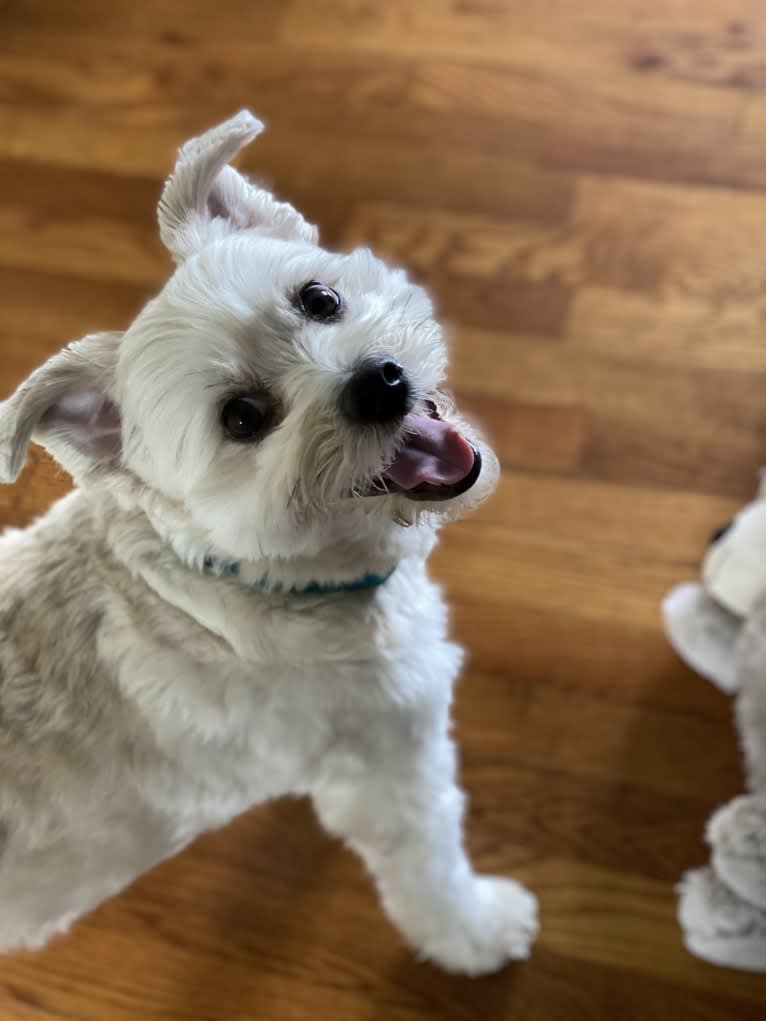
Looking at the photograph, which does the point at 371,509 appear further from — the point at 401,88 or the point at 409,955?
the point at 401,88

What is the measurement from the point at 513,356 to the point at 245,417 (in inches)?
Answer: 42.1

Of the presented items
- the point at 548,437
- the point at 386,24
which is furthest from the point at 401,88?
the point at 548,437

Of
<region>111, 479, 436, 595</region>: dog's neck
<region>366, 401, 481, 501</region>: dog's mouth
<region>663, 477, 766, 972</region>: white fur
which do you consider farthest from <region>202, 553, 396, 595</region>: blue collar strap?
<region>663, 477, 766, 972</region>: white fur

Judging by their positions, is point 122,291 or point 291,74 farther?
point 291,74

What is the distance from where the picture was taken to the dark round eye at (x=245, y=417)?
1.03m

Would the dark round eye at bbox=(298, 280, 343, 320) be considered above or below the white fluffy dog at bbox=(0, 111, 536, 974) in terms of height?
above

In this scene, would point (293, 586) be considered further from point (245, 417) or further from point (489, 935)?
point (489, 935)

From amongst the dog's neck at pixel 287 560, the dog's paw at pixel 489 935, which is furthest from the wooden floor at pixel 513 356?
the dog's neck at pixel 287 560

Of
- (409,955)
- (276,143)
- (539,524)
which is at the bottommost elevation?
(409,955)

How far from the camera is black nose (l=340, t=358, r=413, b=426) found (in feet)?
3.29

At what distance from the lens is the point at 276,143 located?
→ 2309mm

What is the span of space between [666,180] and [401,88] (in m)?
0.66

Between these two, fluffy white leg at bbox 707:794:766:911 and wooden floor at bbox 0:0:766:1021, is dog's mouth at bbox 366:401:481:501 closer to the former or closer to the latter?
wooden floor at bbox 0:0:766:1021

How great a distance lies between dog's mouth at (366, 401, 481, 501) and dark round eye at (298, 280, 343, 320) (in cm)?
15
